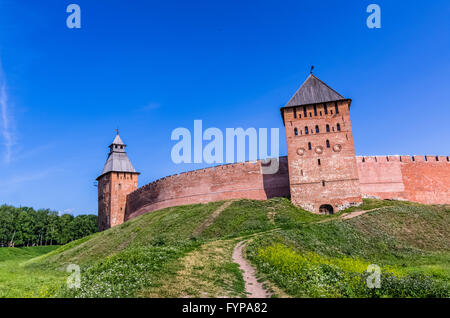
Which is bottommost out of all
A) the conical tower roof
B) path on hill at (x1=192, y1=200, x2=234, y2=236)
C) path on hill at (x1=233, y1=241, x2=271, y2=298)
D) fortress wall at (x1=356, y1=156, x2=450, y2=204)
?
path on hill at (x1=233, y1=241, x2=271, y2=298)

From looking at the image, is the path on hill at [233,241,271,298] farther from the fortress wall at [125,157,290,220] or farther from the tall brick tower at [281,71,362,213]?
the fortress wall at [125,157,290,220]

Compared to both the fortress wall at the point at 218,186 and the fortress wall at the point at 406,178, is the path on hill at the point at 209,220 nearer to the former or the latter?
the fortress wall at the point at 218,186

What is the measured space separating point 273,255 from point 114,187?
106 ft

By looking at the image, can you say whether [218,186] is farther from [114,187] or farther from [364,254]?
[364,254]

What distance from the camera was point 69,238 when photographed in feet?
184

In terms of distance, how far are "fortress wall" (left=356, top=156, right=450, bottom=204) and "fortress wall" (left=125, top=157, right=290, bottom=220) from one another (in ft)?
22.2

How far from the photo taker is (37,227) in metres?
54.0

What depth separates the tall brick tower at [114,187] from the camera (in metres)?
38.2

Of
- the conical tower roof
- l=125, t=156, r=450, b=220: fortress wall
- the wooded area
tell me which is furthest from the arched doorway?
the wooded area

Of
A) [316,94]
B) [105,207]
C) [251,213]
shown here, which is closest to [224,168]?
[251,213]

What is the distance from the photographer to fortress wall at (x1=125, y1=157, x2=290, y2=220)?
27375mm

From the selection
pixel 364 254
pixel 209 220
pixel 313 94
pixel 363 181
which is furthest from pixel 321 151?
pixel 364 254
